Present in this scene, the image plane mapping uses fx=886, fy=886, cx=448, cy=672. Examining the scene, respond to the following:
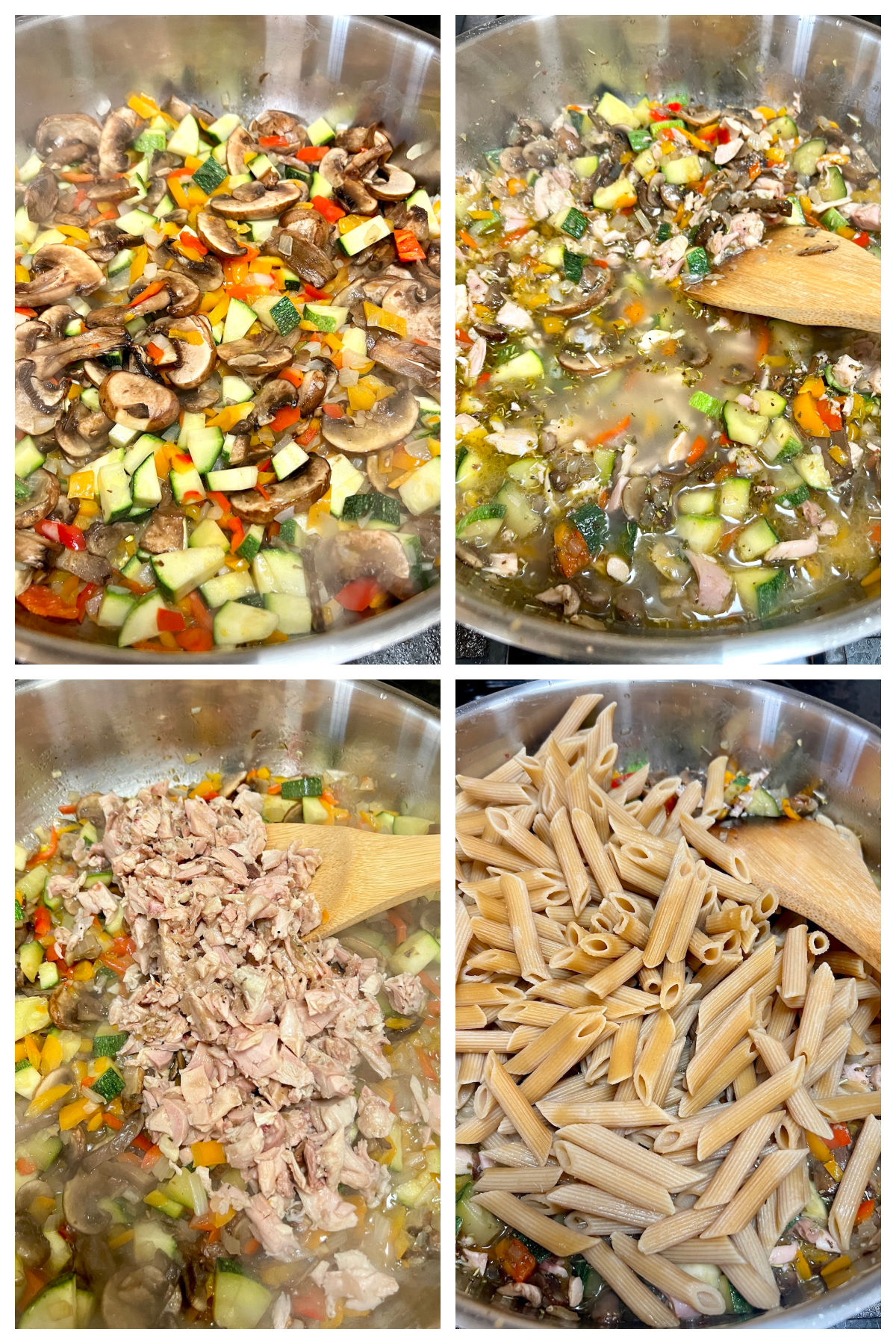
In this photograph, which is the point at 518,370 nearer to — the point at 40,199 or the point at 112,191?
the point at 112,191

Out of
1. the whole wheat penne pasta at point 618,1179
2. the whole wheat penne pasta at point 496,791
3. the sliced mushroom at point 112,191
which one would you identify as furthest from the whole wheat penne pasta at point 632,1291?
the sliced mushroom at point 112,191

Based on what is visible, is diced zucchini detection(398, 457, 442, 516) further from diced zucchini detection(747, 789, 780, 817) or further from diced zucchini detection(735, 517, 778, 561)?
diced zucchini detection(747, 789, 780, 817)

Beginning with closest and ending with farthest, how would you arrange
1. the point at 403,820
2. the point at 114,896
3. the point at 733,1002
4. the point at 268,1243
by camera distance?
the point at 268,1243 < the point at 733,1002 < the point at 114,896 < the point at 403,820

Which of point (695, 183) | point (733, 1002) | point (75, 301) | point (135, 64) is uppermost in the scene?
point (135, 64)

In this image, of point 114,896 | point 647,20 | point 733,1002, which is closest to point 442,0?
point 647,20

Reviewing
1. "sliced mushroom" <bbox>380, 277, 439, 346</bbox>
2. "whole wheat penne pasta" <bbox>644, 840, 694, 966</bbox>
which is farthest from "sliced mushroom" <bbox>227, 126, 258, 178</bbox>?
"whole wheat penne pasta" <bbox>644, 840, 694, 966</bbox>

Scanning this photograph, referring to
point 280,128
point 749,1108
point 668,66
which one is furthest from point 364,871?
point 668,66

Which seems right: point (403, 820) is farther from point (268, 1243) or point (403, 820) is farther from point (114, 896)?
point (268, 1243)

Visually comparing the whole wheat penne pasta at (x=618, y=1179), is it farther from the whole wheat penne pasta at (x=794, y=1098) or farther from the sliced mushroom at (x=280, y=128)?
the sliced mushroom at (x=280, y=128)

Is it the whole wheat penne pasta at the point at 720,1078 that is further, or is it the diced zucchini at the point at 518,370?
the diced zucchini at the point at 518,370
